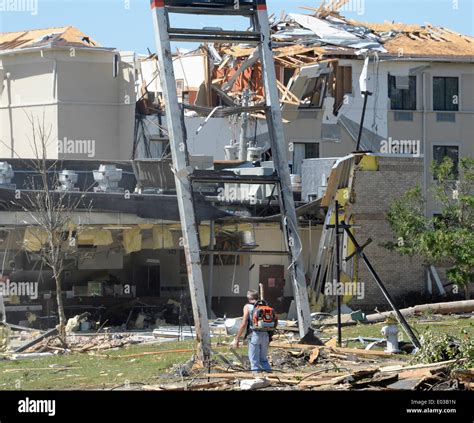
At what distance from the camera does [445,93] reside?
5394 centimetres

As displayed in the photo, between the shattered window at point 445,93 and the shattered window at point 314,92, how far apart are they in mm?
5193

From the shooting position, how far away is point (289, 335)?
25.1 meters

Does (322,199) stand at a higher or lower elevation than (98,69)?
lower

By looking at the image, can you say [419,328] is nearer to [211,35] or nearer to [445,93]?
[211,35]

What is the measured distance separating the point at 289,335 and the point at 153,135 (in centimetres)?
2855

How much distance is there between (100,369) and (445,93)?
35.1 metres

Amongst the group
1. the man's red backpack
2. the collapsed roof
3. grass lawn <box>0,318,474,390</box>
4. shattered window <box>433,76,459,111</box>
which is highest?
the collapsed roof

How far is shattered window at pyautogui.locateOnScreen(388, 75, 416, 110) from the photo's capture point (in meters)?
53.4

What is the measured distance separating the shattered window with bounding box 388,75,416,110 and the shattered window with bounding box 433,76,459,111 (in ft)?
3.17

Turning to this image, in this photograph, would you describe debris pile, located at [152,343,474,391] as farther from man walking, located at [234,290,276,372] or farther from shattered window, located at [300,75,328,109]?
shattered window, located at [300,75,328,109]

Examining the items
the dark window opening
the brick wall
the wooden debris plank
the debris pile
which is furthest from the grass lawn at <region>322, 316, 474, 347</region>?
the dark window opening

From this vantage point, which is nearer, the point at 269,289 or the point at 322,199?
the point at 322,199
